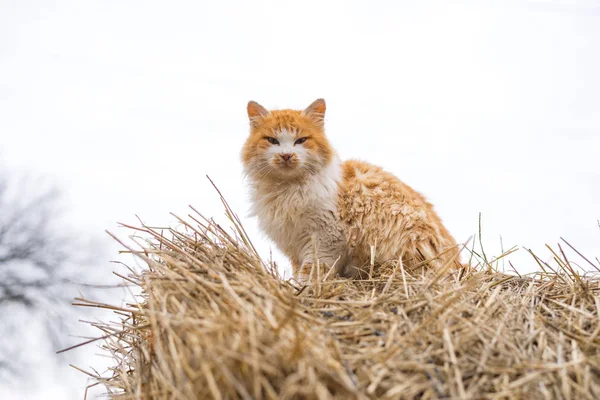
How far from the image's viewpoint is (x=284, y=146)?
3129 mm

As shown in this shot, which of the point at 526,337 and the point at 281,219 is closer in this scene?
the point at 526,337

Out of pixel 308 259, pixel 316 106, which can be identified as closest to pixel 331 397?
pixel 308 259

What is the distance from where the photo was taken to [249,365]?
1.30 m

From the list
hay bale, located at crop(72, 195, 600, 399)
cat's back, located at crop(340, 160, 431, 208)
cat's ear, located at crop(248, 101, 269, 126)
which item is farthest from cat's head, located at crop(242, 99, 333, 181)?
hay bale, located at crop(72, 195, 600, 399)

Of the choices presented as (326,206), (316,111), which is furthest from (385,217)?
(316,111)

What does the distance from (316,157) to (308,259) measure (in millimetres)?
622

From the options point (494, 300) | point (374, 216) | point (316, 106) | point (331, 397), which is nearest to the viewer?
point (331, 397)

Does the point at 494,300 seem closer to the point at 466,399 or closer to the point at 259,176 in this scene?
the point at 466,399

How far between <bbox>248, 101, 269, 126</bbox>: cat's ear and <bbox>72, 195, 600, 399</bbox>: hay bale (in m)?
1.29

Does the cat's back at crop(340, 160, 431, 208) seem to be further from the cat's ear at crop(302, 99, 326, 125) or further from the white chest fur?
the cat's ear at crop(302, 99, 326, 125)

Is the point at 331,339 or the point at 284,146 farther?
the point at 284,146

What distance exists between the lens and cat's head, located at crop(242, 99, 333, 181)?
10.1ft

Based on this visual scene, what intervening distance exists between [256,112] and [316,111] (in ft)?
1.29

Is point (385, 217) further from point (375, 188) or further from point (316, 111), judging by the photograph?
point (316, 111)
